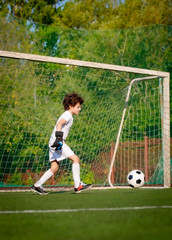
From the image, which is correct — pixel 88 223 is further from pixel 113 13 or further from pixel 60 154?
pixel 113 13

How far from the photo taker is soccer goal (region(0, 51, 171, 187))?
25.8 feet

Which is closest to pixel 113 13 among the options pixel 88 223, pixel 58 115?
pixel 58 115

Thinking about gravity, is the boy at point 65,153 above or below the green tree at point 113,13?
below

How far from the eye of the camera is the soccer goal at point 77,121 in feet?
25.8

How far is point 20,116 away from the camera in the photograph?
27.5ft

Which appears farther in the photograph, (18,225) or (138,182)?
(138,182)

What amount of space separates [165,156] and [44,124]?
2.87 meters

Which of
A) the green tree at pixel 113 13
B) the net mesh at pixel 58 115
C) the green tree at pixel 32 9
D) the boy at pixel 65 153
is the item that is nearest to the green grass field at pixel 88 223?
the boy at pixel 65 153

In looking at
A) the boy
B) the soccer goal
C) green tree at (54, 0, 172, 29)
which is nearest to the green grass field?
the boy

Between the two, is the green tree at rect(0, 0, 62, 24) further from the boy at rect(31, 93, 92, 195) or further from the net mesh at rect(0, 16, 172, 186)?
the boy at rect(31, 93, 92, 195)

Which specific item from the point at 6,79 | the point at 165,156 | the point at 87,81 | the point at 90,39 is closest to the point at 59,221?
the point at 165,156

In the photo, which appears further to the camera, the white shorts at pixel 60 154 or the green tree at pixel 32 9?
the green tree at pixel 32 9

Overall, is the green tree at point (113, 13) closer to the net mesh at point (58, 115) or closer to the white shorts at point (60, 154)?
the net mesh at point (58, 115)

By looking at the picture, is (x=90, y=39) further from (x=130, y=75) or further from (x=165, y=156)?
(x=165, y=156)
